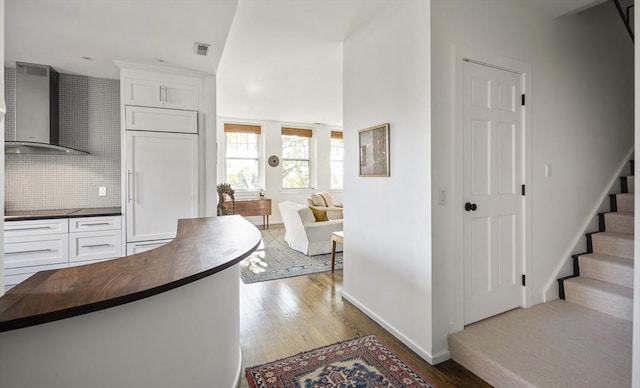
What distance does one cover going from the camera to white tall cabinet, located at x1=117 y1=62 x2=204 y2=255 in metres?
3.10

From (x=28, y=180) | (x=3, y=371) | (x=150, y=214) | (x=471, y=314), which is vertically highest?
(x=28, y=180)

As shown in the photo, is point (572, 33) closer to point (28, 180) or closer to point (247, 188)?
point (28, 180)

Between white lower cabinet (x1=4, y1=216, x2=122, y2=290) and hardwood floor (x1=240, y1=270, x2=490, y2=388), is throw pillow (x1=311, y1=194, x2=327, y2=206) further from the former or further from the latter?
white lower cabinet (x1=4, y1=216, x2=122, y2=290)

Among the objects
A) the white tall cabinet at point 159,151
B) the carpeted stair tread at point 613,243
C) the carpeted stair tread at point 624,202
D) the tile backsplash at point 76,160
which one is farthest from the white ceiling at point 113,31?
Result: the carpeted stair tread at point 624,202

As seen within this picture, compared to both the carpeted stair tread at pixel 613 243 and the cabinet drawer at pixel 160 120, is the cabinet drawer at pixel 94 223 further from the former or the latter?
the carpeted stair tread at pixel 613 243

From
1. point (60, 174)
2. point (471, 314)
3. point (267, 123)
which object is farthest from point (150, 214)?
point (267, 123)

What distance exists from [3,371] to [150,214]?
2.57 m

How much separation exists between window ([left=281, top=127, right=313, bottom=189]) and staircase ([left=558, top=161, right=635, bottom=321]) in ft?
20.3

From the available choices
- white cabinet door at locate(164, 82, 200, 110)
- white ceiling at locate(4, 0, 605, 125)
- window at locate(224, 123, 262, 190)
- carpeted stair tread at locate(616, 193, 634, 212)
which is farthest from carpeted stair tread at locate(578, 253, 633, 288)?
window at locate(224, 123, 262, 190)

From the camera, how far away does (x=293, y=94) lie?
5.16 metres

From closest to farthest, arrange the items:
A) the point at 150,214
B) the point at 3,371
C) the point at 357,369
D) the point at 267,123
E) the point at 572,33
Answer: the point at 3,371
the point at 357,369
the point at 572,33
the point at 150,214
the point at 267,123

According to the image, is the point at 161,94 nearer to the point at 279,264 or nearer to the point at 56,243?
the point at 56,243

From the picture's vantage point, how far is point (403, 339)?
7.41 feet

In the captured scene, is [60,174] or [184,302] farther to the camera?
[60,174]
